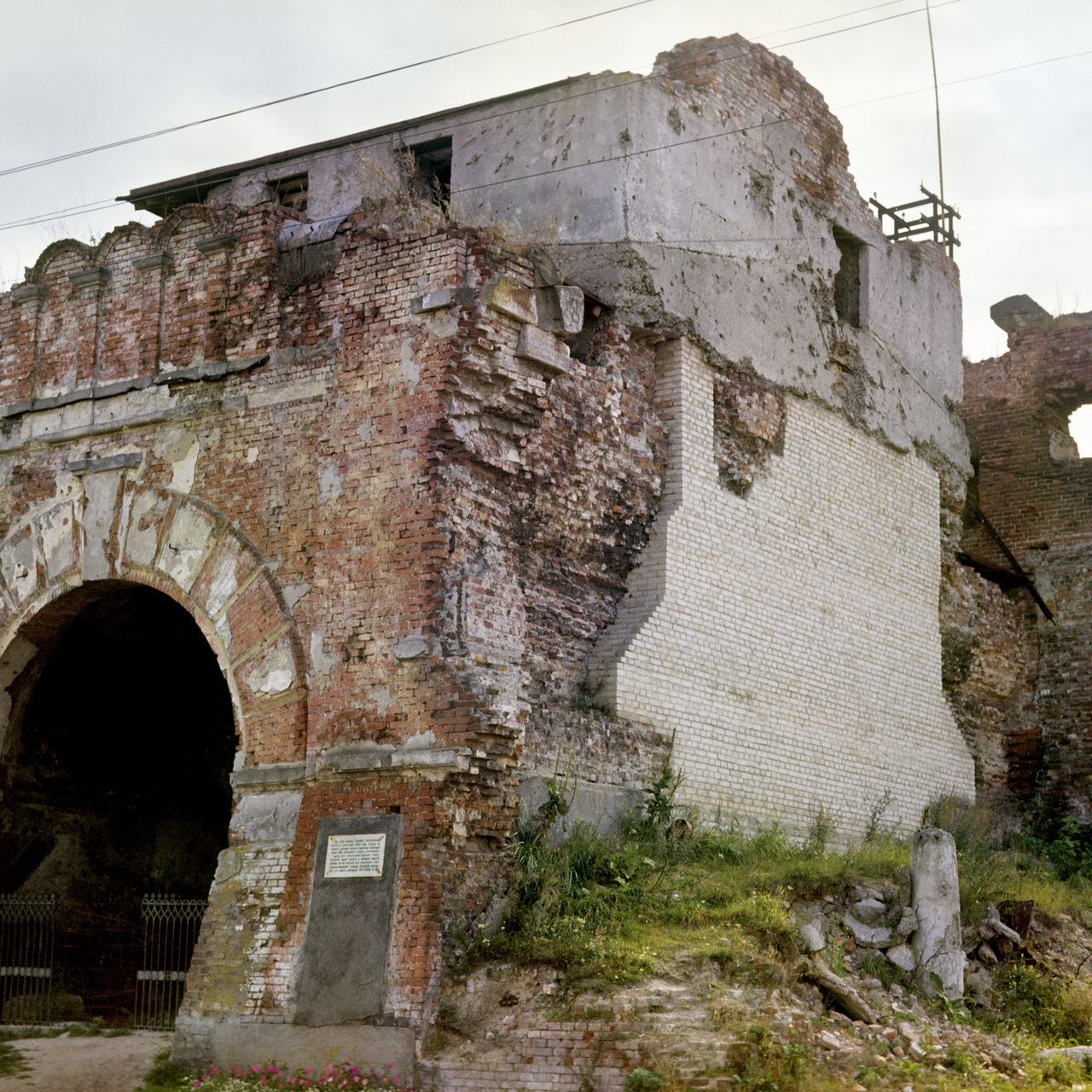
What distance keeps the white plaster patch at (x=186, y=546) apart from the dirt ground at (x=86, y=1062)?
11.9 ft

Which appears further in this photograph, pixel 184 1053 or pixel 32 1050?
pixel 32 1050

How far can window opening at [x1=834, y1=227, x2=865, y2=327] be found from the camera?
16.9 m

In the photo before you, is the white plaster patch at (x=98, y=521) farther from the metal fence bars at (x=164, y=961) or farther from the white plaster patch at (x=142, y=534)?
the metal fence bars at (x=164, y=961)

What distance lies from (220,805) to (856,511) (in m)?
7.55

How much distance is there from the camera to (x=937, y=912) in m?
11.3

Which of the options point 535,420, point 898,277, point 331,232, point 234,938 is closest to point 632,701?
point 535,420

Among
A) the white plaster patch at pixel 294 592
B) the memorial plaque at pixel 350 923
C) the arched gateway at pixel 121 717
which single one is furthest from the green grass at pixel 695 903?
the white plaster patch at pixel 294 592

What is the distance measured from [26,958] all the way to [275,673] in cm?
422

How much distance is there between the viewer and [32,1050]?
11.5 meters

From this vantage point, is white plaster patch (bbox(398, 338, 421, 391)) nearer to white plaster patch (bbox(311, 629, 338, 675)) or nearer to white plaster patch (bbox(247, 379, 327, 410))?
white plaster patch (bbox(247, 379, 327, 410))

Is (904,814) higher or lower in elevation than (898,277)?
lower

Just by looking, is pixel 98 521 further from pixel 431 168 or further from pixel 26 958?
pixel 431 168

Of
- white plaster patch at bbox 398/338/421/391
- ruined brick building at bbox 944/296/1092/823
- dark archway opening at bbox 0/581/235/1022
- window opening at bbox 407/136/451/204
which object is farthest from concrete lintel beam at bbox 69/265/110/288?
ruined brick building at bbox 944/296/1092/823

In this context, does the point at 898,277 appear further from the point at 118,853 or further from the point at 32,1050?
the point at 32,1050
